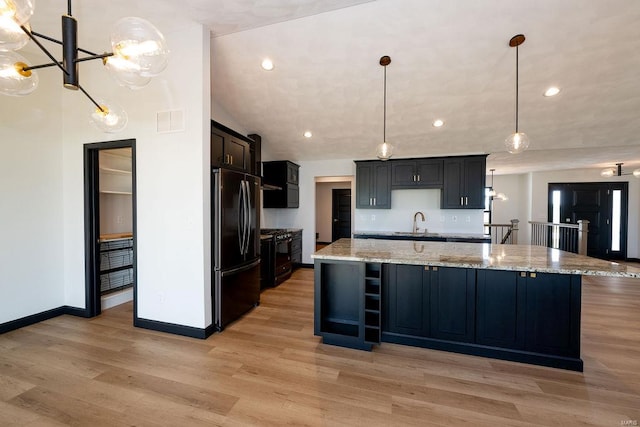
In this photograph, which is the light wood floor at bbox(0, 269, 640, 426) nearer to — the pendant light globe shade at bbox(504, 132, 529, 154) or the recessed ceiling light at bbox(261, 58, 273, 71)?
the pendant light globe shade at bbox(504, 132, 529, 154)

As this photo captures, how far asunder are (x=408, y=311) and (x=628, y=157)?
21.6ft

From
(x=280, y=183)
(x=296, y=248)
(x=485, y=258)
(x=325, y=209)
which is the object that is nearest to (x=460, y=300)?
(x=485, y=258)

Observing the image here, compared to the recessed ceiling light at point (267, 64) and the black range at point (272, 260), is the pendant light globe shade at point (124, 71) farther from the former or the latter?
the black range at point (272, 260)

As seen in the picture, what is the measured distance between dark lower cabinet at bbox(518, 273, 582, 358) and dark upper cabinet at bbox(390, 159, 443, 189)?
10.1ft

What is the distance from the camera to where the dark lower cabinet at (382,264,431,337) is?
2.50 meters

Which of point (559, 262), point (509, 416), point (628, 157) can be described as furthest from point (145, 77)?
point (628, 157)

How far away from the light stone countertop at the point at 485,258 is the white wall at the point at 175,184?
130 centimetres

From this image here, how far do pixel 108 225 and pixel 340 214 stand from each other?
6.52 meters

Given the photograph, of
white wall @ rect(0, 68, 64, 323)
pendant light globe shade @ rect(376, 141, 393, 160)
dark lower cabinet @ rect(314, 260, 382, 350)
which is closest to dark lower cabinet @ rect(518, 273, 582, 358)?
dark lower cabinet @ rect(314, 260, 382, 350)

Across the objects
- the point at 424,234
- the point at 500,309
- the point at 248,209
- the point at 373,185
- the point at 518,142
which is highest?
the point at 518,142

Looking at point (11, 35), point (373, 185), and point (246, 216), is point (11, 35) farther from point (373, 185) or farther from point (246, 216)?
point (373, 185)

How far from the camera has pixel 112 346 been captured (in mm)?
2523

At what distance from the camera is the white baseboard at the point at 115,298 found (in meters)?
3.45

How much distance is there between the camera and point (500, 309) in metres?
2.31
